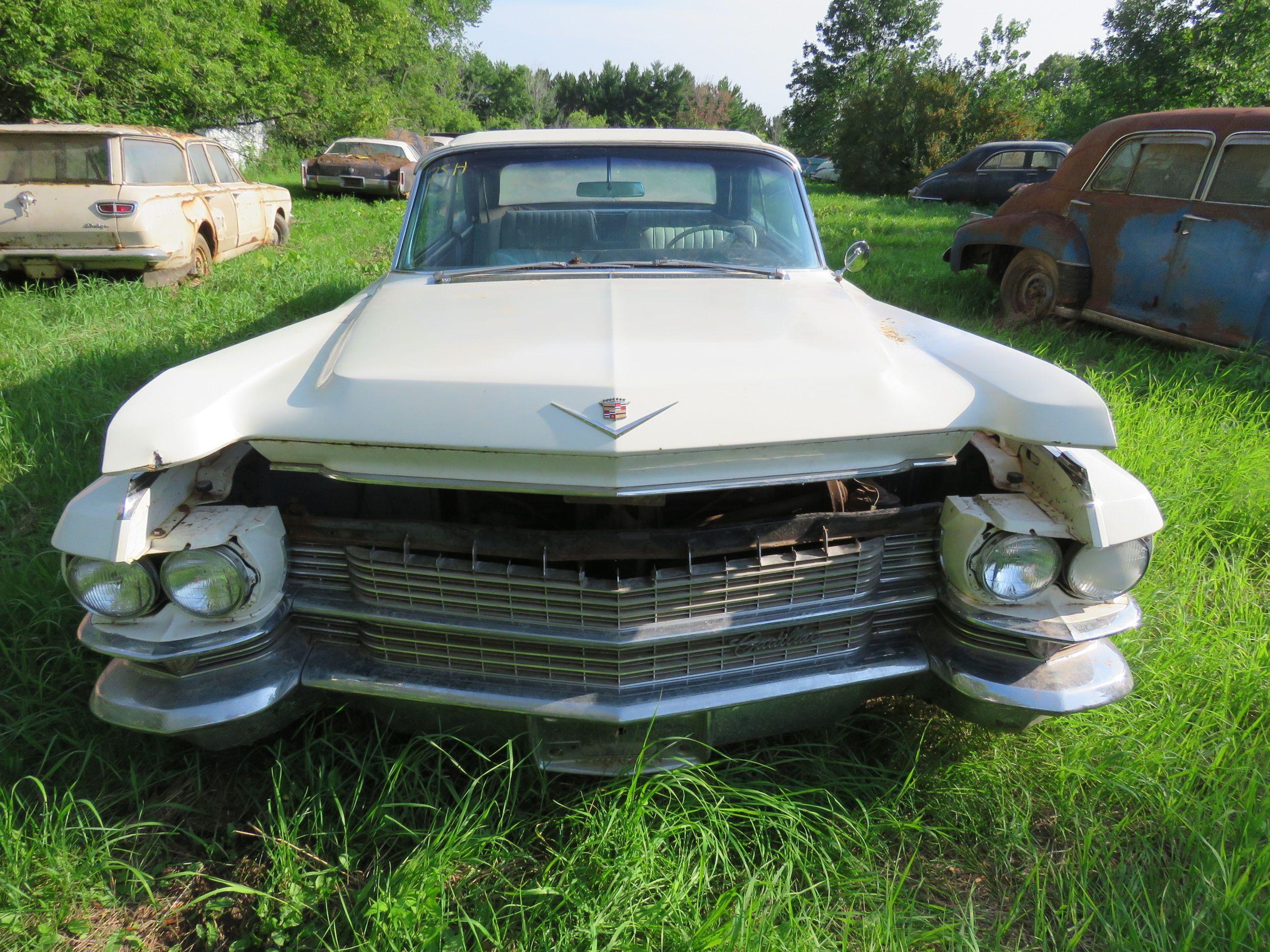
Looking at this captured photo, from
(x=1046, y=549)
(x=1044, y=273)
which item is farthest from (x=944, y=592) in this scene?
(x=1044, y=273)

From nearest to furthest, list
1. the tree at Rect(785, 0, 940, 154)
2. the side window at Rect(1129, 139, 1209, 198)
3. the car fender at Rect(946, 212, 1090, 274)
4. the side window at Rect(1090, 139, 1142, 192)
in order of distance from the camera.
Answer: the side window at Rect(1129, 139, 1209, 198) < the side window at Rect(1090, 139, 1142, 192) < the car fender at Rect(946, 212, 1090, 274) < the tree at Rect(785, 0, 940, 154)

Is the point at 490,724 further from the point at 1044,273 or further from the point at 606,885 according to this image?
the point at 1044,273

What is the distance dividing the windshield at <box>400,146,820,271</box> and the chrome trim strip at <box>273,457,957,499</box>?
48.8 inches

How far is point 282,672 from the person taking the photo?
1.67 metres

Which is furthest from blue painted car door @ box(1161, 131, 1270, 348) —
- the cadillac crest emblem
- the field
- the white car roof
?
the cadillac crest emblem

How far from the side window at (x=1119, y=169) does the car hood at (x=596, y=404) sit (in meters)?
4.66

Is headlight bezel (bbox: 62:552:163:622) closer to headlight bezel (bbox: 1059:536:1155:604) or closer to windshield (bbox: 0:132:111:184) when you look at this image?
headlight bezel (bbox: 1059:536:1155:604)

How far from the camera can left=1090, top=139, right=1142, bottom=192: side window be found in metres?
5.39

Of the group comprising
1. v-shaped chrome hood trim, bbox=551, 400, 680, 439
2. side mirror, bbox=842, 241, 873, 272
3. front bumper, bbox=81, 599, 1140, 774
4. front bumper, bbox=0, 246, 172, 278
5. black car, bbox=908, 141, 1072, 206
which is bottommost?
front bumper, bbox=81, 599, 1140, 774

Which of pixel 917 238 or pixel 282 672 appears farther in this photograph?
pixel 917 238

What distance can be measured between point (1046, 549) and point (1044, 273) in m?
5.03

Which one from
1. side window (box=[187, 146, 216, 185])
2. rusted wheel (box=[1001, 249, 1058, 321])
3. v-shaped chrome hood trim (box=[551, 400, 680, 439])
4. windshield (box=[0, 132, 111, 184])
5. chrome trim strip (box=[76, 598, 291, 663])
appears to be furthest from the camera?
side window (box=[187, 146, 216, 185])

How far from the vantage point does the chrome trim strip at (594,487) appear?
1487mm

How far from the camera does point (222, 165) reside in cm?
798
